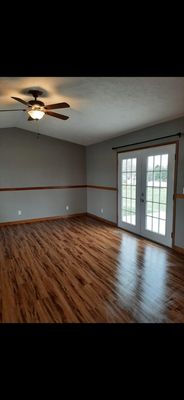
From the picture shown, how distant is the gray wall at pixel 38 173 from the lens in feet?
18.5

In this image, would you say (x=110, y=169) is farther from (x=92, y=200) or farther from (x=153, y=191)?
(x=153, y=191)

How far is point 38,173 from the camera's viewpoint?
6.06 metres

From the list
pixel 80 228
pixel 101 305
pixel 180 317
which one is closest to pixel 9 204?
pixel 80 228

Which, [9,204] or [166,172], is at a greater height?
[166,172]

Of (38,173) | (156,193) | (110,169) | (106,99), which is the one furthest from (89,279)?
(38,173)

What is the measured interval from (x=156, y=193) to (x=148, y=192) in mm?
222

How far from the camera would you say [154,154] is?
4102mm

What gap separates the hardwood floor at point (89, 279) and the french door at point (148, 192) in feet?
1.08

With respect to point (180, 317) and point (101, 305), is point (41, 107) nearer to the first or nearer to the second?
point (101, 305)

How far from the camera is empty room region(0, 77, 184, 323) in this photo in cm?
240
